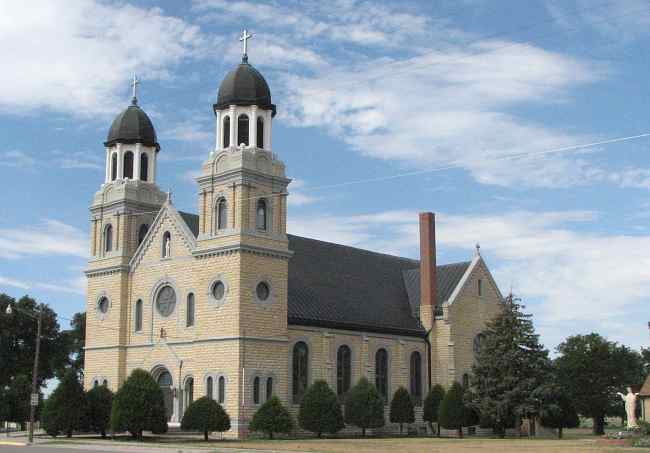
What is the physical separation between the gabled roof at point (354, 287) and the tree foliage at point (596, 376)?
19737 millimetres

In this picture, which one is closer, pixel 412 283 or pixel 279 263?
pixel 279 263

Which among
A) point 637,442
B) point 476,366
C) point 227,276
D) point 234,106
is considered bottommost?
point 637,442

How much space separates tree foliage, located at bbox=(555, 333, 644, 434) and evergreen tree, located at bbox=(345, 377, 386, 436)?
3070 centimetres

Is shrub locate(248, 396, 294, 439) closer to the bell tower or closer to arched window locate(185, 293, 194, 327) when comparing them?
arched window locate(185, 293, 194, 327)

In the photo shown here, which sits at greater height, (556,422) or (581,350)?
(581,350)

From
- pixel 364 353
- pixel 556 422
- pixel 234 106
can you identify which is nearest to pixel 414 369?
pixel 364 353

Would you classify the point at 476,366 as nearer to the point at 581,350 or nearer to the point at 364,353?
the point at 364,353

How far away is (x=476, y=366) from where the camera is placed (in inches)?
2254

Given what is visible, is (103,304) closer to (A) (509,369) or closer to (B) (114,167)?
(B) (114,167)

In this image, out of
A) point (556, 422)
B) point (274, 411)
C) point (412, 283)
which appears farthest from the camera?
point (412, 283)

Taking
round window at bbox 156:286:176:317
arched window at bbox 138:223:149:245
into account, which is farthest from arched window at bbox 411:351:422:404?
arched window at bbox 138:223:149:245

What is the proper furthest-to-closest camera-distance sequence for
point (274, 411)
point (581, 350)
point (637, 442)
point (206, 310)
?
point (581, 350) < point (206, 310) < point (274, 411) < point (637, 442)

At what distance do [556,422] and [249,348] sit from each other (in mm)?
23926

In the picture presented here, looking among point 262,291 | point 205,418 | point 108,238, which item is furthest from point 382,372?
point 108,238
